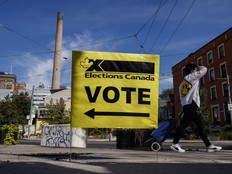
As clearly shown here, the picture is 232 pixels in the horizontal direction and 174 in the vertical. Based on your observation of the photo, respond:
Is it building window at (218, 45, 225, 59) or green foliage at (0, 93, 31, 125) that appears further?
green foliage at (0, 93, 31, 125)

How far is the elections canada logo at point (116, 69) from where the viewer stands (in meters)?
6.22

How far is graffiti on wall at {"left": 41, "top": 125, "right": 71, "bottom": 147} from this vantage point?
18.6 m

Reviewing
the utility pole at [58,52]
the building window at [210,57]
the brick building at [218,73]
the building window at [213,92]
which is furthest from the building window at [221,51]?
the utility pole at [58,52]

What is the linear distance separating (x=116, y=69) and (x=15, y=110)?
165 feet

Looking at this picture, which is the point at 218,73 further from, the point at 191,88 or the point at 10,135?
the point at 191,88

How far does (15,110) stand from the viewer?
176ft

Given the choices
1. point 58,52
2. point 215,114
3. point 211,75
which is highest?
point 58,52

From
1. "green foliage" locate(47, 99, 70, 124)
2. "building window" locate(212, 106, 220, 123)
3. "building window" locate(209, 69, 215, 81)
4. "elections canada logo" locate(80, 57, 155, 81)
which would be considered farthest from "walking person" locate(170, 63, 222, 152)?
"building window" locate(209, 69, 215, 81)

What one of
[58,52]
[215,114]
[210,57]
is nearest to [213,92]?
[215,114]

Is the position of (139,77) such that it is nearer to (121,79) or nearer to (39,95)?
(121,79)

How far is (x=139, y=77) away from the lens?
6.25 m

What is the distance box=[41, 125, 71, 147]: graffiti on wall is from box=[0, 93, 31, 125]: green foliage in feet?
100

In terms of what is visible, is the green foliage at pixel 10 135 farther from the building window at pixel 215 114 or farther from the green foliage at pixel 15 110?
the building window at pixel 215 114

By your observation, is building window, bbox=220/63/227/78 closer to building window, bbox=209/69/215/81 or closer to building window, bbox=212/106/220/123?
building window, bbox=209/69/215/81
